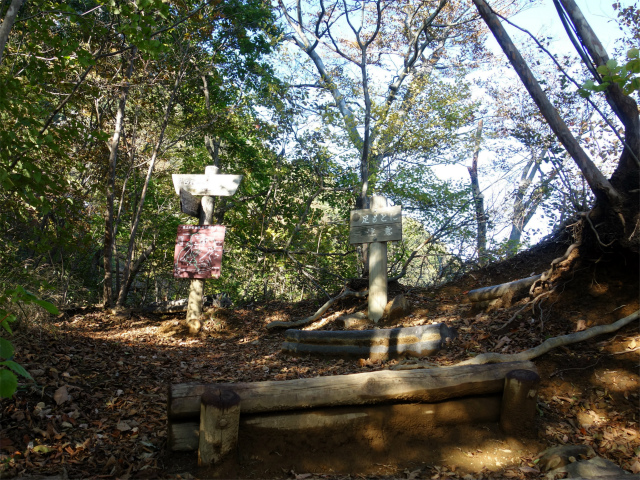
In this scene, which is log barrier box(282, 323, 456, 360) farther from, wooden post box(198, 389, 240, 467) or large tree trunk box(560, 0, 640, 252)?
wooden post box(198, 389, 240, 467)

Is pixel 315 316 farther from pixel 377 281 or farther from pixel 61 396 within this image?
pixel 61 396

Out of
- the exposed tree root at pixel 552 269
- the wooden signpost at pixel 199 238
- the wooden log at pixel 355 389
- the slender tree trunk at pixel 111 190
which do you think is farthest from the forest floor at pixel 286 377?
the slender tree trunk at pixel 111 190

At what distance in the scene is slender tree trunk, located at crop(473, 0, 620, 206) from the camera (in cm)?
498

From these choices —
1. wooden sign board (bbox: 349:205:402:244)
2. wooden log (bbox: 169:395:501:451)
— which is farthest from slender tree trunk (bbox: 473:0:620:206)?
wooden sign board (bbox: 349:205:402:244)

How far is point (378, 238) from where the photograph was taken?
7727 mm

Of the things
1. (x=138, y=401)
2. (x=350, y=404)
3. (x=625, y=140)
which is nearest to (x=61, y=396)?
(x=138, y=401)

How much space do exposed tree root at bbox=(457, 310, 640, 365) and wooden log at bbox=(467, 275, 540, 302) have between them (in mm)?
1759

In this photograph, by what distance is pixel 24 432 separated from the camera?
352cm

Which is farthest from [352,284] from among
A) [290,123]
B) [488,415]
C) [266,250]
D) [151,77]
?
[151,77]

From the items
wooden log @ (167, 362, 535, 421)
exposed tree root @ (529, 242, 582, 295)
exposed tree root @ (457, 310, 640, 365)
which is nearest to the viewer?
wooden log @ (167, 362, 535, 421)

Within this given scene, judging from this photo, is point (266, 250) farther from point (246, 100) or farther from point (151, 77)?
point (151, 77)

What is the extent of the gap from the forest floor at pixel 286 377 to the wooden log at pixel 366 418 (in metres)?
0.14

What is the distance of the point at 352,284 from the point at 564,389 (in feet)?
18.4

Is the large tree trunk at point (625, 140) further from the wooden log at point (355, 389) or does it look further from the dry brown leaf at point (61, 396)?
the dry brown leaf at point (61, 396)
